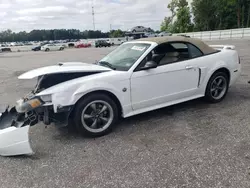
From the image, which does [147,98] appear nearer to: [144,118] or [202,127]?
[144,118]

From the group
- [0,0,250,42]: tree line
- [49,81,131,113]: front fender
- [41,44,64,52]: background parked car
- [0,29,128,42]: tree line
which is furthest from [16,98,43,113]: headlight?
[0,29,128,42]: tree line

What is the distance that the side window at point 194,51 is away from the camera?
14.1 feet

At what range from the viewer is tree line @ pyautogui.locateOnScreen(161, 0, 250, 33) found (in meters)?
48.3

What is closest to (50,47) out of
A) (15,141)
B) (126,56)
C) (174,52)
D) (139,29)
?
(139,29)

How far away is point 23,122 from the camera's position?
10.2 ft

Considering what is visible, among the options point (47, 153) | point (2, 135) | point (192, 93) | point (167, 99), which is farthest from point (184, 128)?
point (2, 135)

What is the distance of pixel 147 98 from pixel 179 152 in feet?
3.76

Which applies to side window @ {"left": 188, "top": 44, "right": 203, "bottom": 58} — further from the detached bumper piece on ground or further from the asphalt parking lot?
the detached bumper piece on ground

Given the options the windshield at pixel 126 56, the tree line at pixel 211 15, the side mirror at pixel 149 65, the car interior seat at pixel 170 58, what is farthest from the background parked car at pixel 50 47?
the side mirror at pixel 149 65

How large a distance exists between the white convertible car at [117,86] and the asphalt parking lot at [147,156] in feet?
0.92

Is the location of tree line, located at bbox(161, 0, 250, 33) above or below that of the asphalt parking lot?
above

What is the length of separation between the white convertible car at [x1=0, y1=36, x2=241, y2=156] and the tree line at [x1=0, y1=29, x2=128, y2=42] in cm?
9747

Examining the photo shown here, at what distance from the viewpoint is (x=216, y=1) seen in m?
50.3

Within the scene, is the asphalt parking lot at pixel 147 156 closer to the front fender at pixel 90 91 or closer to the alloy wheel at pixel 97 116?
the alloy wheel at pixel 97 116
